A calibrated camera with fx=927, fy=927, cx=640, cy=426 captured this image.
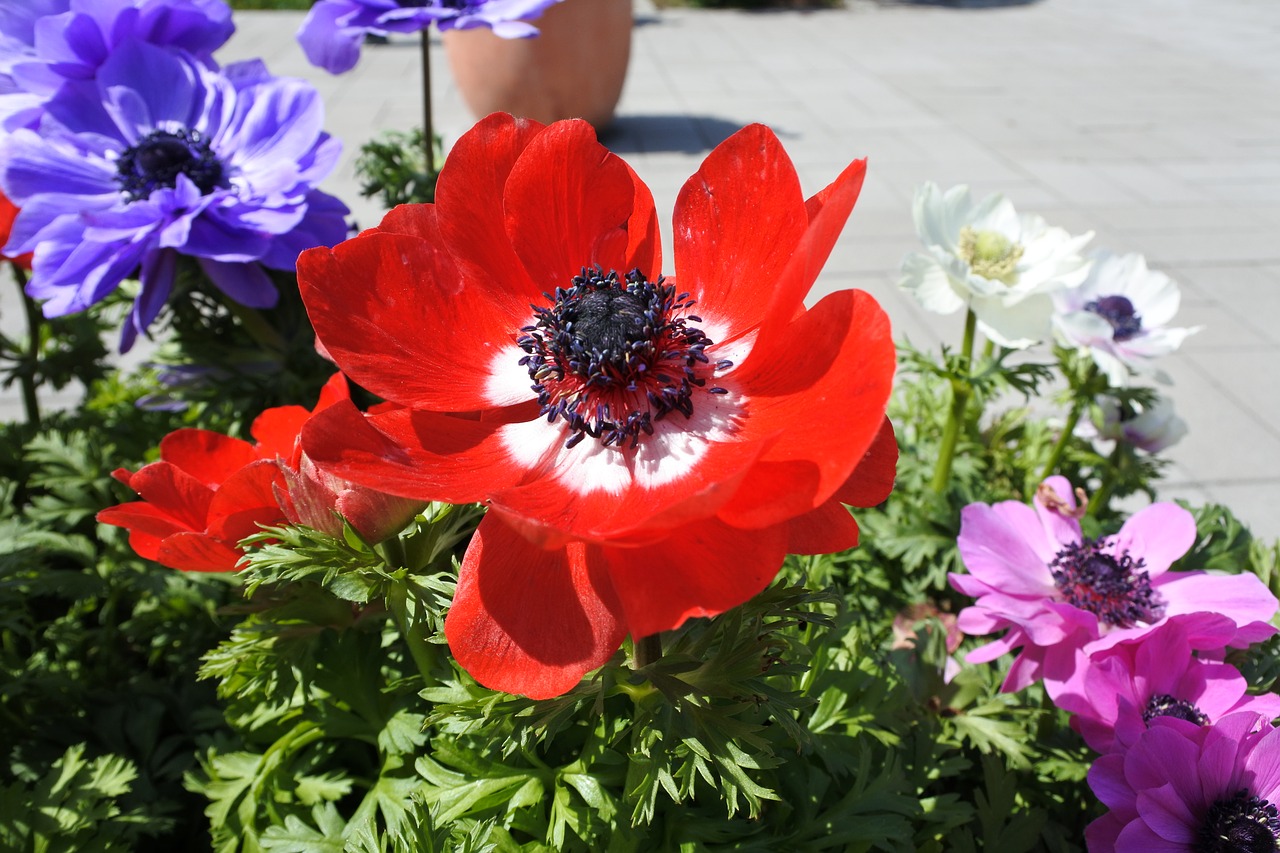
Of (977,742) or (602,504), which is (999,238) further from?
(602,504)

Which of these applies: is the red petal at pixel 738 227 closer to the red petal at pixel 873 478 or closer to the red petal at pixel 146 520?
the red petal at pixel 873 478

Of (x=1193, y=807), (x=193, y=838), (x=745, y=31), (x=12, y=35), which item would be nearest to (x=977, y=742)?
(x=1193, y=807)

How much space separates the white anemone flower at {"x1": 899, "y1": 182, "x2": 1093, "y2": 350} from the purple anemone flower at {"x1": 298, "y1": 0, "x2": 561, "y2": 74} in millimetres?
833

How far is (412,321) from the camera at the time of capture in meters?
0.86

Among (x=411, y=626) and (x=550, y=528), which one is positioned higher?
(x=550, y=528)

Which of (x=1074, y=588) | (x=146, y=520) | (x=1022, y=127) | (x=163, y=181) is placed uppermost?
(x=163, y=181)

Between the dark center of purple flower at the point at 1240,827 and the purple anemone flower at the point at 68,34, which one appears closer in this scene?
the dark center of purple flower at the point at 1240,827

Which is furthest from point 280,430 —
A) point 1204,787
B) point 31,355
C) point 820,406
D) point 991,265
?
point 991,265

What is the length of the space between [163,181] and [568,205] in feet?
3.17

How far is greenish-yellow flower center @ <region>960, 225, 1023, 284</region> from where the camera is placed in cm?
184

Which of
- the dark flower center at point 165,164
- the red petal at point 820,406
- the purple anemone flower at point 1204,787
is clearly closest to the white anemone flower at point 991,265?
the purple anemone flower at point 1204,787

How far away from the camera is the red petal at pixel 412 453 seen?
0.74 meters

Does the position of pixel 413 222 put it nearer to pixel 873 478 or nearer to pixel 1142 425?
pixel 873 478

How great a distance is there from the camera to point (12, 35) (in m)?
1.58
